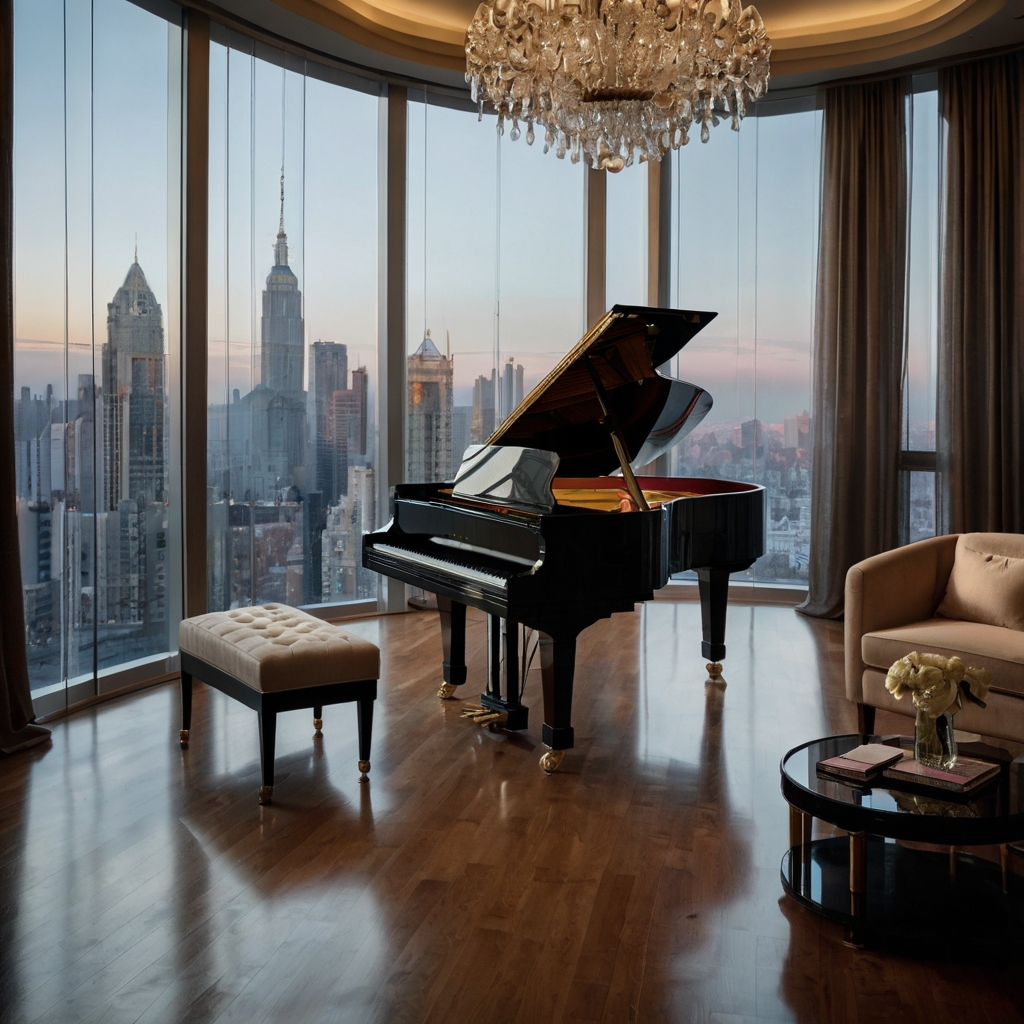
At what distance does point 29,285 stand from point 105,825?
241 cm

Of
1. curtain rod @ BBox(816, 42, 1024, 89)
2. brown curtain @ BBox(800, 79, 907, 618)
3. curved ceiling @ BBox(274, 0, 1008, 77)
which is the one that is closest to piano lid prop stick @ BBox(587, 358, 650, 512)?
brown curtain @ BBox(800, 79, 907, 618)

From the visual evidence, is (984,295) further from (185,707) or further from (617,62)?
(185,707)

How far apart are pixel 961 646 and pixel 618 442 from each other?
1540 mm

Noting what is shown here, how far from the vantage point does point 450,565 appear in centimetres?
401

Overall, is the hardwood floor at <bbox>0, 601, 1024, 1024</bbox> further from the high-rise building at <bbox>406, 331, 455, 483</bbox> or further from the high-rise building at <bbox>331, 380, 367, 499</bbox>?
the high-rise building at <bbox>406, 331, 455, 483</bbox>

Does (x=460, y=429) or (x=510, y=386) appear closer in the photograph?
(x=460, y=429)

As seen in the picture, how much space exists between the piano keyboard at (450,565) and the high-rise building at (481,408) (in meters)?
2.49

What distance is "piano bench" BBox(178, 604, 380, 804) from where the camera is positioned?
3.40 metres

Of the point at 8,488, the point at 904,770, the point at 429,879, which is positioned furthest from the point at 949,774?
the point at 8,488

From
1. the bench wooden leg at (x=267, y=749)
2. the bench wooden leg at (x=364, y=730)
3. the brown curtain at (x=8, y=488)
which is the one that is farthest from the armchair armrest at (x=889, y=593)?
the brown curtain at (x=8, y=488)

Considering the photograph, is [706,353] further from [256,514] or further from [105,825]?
[105,825]

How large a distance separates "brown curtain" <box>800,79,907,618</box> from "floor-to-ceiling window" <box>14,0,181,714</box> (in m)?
4.16

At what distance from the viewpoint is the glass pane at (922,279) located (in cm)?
654

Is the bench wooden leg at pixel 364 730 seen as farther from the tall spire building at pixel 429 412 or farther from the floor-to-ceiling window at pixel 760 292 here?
the floor-to-ceiling window at pixel 760 292
